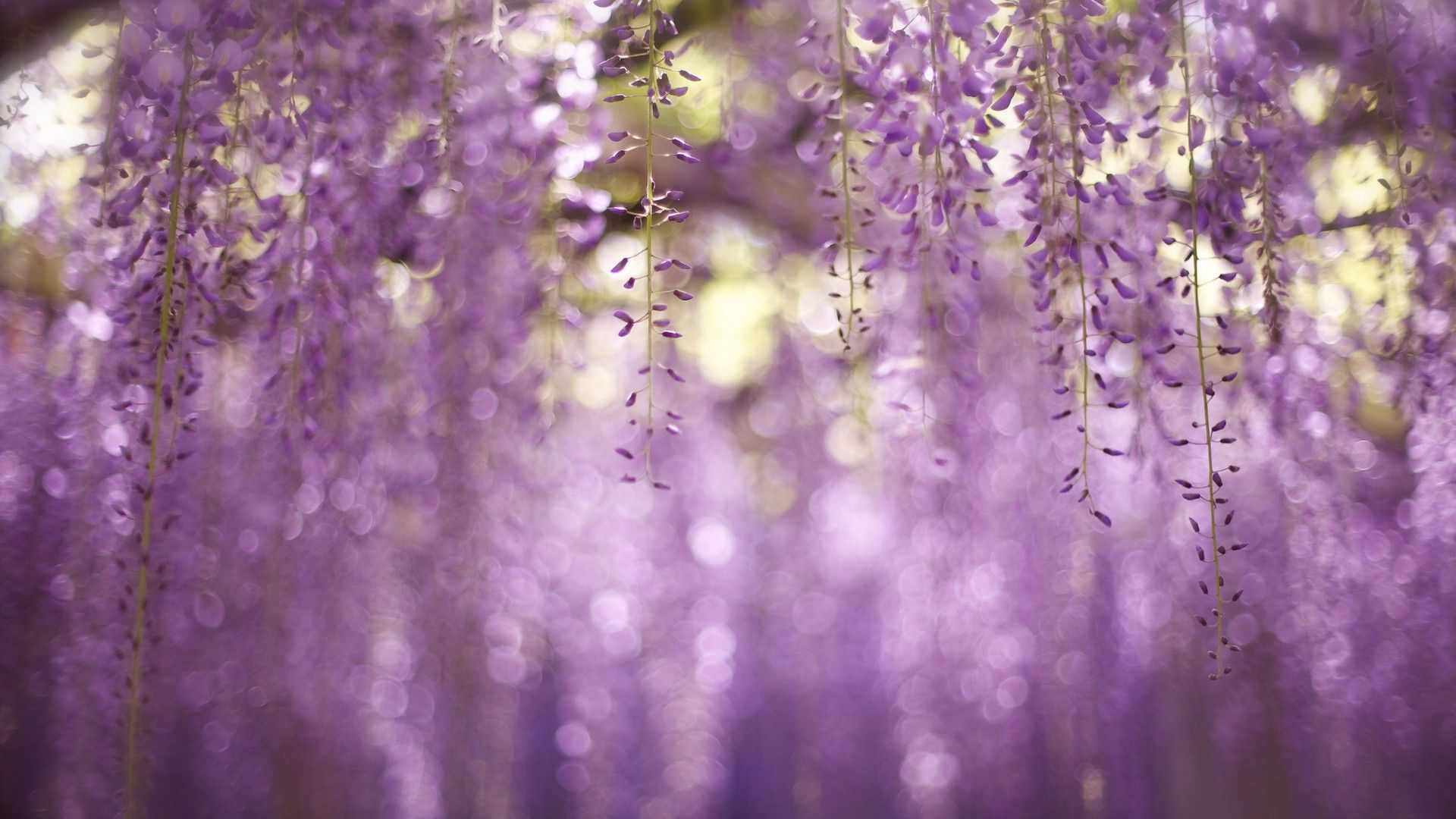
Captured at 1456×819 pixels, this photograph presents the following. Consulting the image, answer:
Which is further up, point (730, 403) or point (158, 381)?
point (730, 403)

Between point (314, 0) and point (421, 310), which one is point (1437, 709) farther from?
point (314, 0)

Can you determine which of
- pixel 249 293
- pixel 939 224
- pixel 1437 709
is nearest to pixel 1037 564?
pixel 1437 709

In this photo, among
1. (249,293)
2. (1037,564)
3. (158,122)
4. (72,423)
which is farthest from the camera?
(1037,564)

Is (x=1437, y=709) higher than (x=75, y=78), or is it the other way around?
(x=75, y=78)

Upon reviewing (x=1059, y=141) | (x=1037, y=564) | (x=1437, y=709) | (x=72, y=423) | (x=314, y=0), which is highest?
(x=314, y=0)

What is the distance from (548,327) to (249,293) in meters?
0.57

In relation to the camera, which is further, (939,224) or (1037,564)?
(1037,564)

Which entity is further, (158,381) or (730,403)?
(730,403)

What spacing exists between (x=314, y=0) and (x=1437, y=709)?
13.8 ft

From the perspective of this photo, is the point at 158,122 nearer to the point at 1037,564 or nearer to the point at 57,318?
the point at 57,318

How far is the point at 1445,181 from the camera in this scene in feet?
5.11

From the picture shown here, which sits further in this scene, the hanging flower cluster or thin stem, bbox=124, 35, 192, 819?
the hanging flower cluster

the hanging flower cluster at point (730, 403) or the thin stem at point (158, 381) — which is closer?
the thin stem at point (158, 381)

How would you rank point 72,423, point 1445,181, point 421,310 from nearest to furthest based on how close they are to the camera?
1. point 1445,181
2. point 72,423
3. point 421,310
